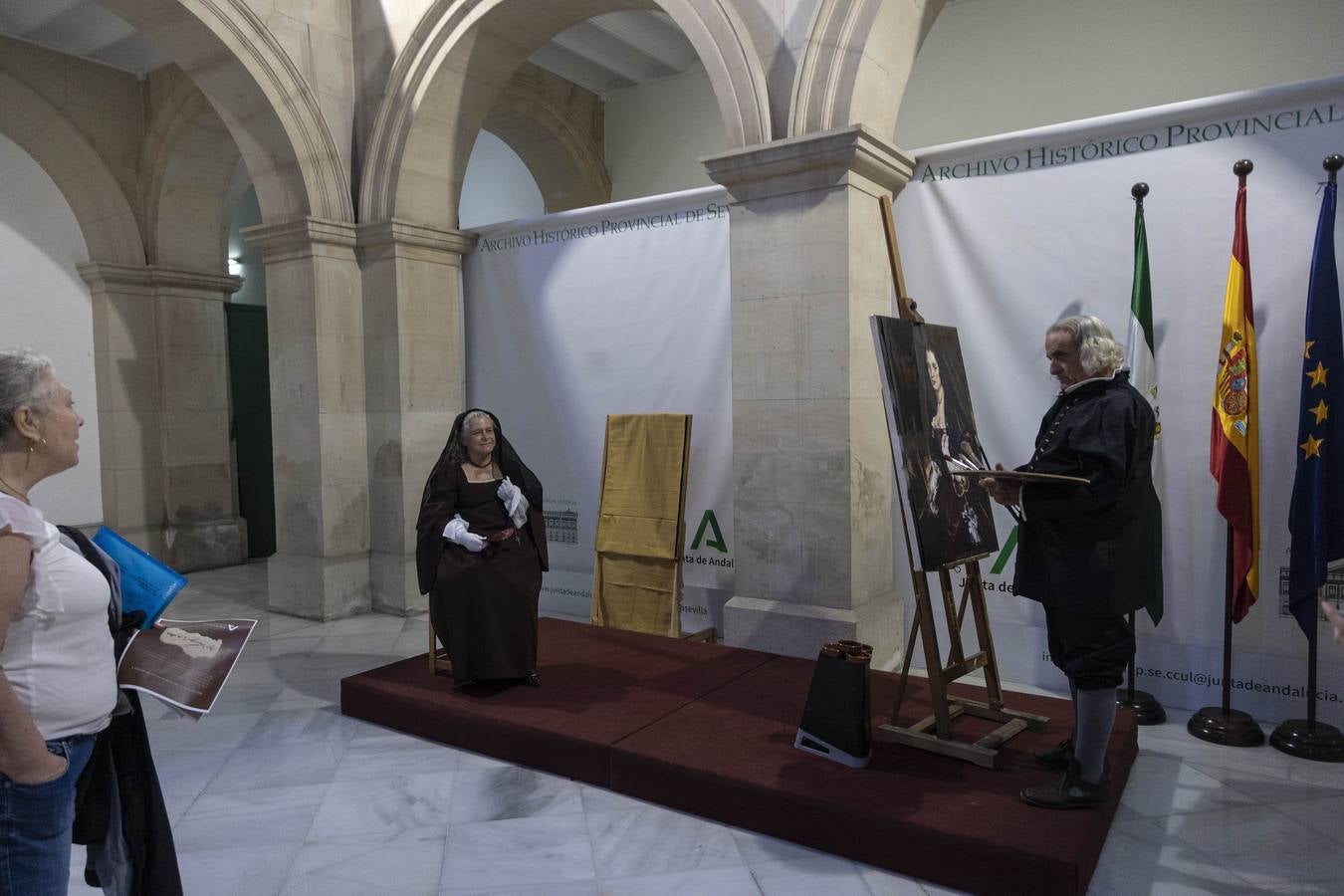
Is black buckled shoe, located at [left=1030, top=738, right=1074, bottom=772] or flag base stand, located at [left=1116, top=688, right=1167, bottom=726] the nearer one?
black buckled shoe, located at [left=1030, top=738, right=1074, bottom=772]

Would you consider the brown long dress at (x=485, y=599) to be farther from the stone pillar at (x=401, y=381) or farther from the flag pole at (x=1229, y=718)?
the flag pole at (x=1229, y=718)

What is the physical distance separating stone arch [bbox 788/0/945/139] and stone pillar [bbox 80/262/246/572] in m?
6.21

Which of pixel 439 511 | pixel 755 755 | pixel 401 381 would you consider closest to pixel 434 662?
pixel 439 511

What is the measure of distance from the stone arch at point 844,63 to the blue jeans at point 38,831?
387 centimetres

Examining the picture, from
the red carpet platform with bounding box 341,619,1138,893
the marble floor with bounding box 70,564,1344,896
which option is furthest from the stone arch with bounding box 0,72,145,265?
the red carpet platform with bounding box 341,619,1138,893

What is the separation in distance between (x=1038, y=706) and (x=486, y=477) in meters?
2.63

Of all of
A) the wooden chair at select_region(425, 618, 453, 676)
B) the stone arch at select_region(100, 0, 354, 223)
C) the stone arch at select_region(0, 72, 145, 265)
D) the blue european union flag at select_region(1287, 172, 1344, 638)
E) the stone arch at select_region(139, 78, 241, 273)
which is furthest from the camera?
the stone arch at select_region(139, 78, 241, 273)

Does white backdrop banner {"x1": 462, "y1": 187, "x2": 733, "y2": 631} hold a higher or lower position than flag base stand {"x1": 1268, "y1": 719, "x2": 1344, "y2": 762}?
higher

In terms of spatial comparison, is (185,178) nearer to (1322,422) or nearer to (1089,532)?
(1089,532)

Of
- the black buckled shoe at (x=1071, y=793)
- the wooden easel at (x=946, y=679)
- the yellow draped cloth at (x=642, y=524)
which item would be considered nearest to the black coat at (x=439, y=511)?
the yellow draped cloth at (x=642, y=524)

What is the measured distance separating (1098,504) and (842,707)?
114cm

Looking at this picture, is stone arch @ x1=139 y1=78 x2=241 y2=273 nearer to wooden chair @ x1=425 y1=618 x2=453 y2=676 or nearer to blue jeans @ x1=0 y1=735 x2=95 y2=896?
wooden chair @ x1=425 y1=618 x2=453 y2=676

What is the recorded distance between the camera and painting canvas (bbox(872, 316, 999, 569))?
319 cm

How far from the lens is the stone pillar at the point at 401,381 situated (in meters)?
6.25
